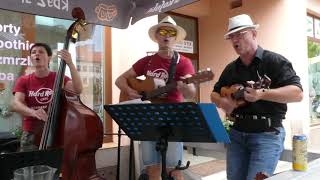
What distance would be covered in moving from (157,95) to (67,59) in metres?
0.75

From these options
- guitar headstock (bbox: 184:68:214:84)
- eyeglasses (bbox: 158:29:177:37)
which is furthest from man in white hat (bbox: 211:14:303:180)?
eyeglasses (bbox: 158:29:177:37)

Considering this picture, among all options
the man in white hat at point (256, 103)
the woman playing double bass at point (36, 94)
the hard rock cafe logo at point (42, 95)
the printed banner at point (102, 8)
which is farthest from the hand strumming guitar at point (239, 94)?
the hard rock cafe logo at point (42, 95)

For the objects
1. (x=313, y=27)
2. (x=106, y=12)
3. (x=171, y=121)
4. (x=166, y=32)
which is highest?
(x=313, y=27)

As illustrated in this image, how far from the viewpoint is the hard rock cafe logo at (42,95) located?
2.79 meters

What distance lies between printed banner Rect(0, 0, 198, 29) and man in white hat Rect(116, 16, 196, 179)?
0.26 m

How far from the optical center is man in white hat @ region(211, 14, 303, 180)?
218 cm

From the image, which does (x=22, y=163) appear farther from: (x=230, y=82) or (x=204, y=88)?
(x=204, y=88)

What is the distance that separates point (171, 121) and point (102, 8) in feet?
4.26

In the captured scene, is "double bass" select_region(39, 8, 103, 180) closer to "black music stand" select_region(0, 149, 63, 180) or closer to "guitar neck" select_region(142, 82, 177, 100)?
"guitar neck" select_region(142, 82, 177, 100)

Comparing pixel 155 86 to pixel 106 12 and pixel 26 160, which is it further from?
pixel 26 160

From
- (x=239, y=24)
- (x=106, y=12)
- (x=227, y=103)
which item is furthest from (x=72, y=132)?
(x=239, y=24)

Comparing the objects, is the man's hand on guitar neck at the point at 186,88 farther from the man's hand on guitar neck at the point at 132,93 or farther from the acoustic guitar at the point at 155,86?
the man's hand on guitar neck at the point at 132,93

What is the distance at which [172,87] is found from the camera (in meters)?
2.74

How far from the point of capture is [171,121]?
1.83 m
